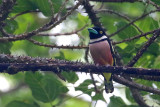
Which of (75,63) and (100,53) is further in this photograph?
(100,53)

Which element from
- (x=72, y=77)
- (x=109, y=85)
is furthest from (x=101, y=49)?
(x=72, y=77)

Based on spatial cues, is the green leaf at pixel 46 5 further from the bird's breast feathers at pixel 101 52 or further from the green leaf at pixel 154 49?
the green leaf at pixel 154 49

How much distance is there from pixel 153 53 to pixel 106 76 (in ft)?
2.57

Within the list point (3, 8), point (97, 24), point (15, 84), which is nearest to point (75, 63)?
point (3, 8)

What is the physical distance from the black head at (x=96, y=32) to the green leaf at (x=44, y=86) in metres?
1.00

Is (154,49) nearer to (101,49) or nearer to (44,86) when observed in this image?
(101,49)

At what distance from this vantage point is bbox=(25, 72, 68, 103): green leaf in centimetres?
452

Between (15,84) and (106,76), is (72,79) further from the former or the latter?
(15,84)

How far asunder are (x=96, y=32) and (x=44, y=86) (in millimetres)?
1170

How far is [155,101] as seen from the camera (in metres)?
4.53

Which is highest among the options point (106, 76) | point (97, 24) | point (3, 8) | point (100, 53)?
point (3, 8)

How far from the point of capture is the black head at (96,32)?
4965mm

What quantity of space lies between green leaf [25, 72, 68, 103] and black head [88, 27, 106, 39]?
998 mm

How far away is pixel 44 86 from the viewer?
15.0 feet
